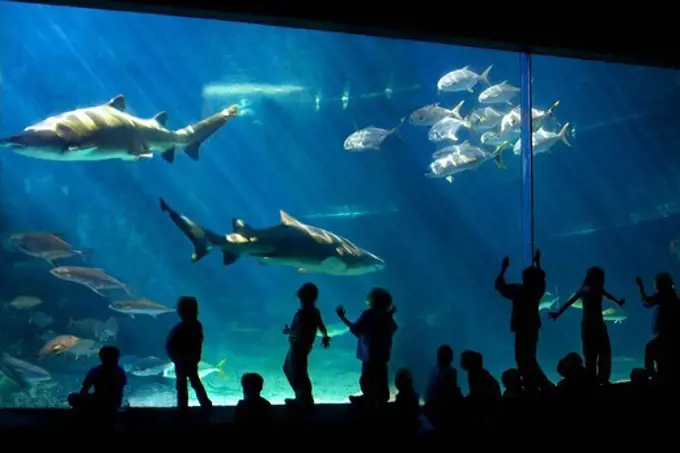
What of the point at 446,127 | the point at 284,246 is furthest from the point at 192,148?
the point at 446,127

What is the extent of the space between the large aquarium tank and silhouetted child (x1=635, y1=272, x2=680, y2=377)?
3.06 metres

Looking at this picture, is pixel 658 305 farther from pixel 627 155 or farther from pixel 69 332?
pixel 627 155

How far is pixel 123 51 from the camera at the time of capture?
132 ft

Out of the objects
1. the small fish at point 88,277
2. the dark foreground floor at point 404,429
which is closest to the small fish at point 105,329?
the small fish at point 88,277

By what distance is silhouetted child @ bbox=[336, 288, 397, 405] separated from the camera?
12.8 feet

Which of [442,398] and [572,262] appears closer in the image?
[442,398]

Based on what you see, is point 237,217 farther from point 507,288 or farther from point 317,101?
point 507,288

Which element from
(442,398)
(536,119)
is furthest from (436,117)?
(442,398)

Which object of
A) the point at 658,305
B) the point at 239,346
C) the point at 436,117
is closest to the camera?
the point at 658,305

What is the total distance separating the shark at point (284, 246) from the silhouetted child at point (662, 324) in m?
3.00

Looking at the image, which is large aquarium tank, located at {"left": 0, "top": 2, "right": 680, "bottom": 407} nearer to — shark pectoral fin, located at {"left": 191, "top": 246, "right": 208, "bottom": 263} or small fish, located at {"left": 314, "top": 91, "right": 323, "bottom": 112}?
small fish, located at {"left": 314, "top": 91, "right": 323, "bottom": 112}

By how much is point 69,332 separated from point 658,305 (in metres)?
10.9

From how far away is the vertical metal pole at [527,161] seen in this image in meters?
5.35

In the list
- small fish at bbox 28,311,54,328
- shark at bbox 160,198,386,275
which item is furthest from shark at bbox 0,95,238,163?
small fish at bbox 28,311,54,328
